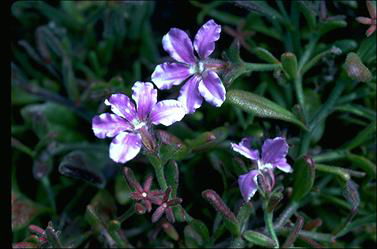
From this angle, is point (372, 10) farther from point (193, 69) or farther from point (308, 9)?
point (193, 69)

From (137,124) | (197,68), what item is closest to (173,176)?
(137,124)

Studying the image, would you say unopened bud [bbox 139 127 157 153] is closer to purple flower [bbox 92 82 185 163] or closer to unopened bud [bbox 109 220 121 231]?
purple flower [bbox 92 82 185 163]

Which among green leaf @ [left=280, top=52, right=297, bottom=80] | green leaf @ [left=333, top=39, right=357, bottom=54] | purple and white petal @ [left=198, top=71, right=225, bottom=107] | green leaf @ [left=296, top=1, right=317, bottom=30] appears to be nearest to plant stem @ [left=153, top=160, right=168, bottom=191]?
purple and white petal @ [left=198, top=71, right=225, bottom=107]

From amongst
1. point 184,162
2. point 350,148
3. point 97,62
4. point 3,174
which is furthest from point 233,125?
point 3,174

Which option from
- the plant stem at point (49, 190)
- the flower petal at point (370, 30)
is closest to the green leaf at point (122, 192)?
the plant stem at point (49, 190)

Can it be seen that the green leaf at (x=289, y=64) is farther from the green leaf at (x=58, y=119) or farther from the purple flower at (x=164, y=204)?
the green leaf at (x=58, y=119)

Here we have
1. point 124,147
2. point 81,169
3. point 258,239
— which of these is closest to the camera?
point 124,147
